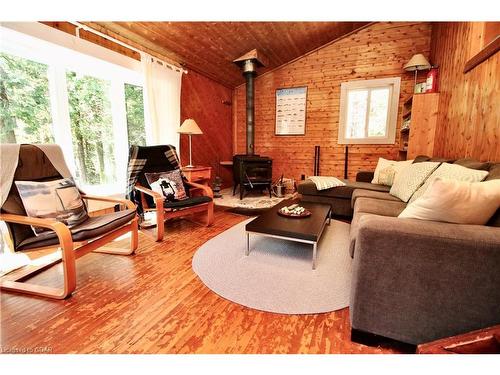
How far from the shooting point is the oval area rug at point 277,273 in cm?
151

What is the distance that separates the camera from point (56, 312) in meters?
1.41

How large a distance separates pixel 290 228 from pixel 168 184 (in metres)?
1.61

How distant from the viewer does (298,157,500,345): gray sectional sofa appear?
0.95 m

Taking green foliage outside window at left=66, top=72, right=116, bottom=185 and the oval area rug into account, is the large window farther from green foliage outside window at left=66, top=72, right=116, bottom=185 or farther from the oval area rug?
the oval area rug

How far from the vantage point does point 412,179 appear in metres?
2.37

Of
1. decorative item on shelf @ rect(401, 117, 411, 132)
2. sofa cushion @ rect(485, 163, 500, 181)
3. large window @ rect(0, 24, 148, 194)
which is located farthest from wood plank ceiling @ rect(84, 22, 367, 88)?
sofa cushion @ rect(485, 163, 500, 181)

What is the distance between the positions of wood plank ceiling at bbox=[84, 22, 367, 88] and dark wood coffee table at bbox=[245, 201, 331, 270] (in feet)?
8.63

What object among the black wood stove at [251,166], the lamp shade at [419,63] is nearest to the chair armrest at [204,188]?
the black wood stove at [251,166]

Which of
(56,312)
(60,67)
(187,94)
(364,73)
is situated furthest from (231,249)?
(364,73)

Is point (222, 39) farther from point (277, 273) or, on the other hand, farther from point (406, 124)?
point (277, 273)

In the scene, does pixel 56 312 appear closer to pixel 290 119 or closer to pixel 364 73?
pixel 290 119

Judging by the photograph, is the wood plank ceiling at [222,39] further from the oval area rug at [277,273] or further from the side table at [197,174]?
the oval area rug at [277,273]

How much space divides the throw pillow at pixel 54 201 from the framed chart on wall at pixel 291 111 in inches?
158
